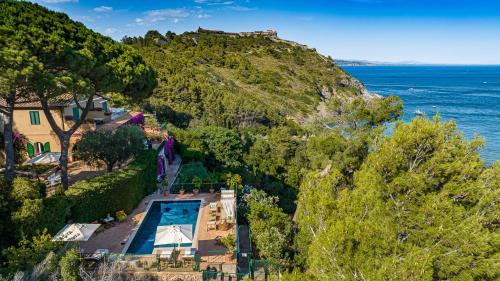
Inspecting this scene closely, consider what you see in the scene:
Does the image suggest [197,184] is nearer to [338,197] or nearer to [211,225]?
[211,225]

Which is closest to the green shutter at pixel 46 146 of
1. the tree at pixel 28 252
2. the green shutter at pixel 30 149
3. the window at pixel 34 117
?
the green shutter at pixel 30 149

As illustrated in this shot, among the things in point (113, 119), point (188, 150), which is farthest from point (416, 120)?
point (113, 119)

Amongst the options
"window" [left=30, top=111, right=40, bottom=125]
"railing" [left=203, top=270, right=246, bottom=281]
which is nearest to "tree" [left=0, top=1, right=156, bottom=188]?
"window" [left=30, top=111, right=40, bottom=125]

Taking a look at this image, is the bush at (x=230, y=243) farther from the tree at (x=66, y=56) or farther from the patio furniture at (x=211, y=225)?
the tree at (x=66, y=56)

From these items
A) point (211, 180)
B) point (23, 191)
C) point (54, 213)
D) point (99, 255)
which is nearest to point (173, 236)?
point (99, 255)

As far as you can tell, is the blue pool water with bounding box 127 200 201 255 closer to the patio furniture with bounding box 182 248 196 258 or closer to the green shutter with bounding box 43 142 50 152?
the patio furniture with bounding box 182 248 196 258
